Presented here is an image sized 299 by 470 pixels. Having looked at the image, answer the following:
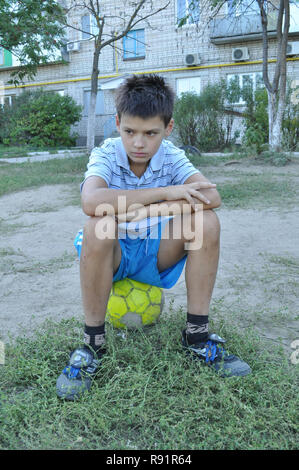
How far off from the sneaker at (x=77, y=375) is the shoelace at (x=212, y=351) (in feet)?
1.73

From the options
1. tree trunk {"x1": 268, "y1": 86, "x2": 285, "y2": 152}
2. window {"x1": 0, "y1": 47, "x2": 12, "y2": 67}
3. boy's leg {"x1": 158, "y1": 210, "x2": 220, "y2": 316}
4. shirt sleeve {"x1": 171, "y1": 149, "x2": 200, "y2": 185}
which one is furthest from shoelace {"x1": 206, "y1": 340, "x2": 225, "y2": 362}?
window {"x1": 0, "y1": 47, "x2": 12, "y2": 67}

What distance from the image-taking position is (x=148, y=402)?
190 centimetres

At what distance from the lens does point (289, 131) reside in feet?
36.0

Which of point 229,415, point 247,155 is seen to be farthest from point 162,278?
point 247,155

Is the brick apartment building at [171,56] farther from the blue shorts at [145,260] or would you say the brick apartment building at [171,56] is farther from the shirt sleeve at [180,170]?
the blue shorts at [145,260]

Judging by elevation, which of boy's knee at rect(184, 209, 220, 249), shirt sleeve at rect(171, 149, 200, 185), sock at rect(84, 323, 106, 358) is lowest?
sock at rect(84, 323, 106, 358)

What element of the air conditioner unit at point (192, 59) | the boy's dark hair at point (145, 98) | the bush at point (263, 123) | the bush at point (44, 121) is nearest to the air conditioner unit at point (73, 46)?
the bush at point (44, 121)

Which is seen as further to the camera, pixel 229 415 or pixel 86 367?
pixel 86 367

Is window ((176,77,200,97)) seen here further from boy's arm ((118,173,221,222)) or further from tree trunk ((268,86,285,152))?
boy's arm ((118,173,221,222))

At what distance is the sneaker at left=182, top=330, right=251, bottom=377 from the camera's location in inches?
82.7

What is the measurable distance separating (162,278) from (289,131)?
9.53 metres

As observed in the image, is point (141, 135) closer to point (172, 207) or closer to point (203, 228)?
point (172, 207)

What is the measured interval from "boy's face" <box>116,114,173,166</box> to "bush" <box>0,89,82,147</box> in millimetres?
15776
